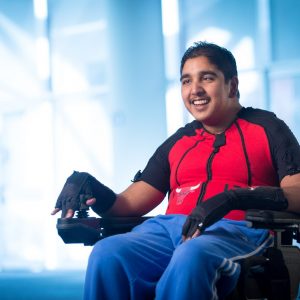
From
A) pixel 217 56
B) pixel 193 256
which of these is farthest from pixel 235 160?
pixel 193 256

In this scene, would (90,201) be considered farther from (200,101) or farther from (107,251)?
(200,101)

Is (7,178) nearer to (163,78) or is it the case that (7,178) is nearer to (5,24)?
(5,24)

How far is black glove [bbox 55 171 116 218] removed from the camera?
5.31 ft

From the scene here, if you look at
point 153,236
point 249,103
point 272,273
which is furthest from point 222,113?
point 249,103

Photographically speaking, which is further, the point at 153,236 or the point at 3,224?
the point at 3,224

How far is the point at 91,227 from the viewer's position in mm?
1628

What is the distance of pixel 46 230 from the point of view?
14.7 ft

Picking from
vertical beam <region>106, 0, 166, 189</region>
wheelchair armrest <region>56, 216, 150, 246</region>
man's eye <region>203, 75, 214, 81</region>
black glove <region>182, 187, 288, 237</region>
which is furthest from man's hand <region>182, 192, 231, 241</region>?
vertical beam <region>106, 0, 166, 189</region>

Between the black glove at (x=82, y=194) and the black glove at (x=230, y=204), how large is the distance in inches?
16.5

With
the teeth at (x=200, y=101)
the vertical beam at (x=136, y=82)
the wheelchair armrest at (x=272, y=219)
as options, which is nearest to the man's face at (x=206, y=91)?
the teeth at (x=200, y=101)

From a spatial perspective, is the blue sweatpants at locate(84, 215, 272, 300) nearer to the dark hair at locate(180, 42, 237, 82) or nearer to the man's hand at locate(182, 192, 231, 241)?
the man's hand at locate(182, 192, 231, 241)

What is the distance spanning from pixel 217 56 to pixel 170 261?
0.74m

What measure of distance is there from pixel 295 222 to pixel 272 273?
5.7 inches

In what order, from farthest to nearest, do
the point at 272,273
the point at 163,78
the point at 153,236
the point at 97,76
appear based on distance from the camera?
the point at 97,76
the point at 163,78
the point at 153,236
the point at 272,273
